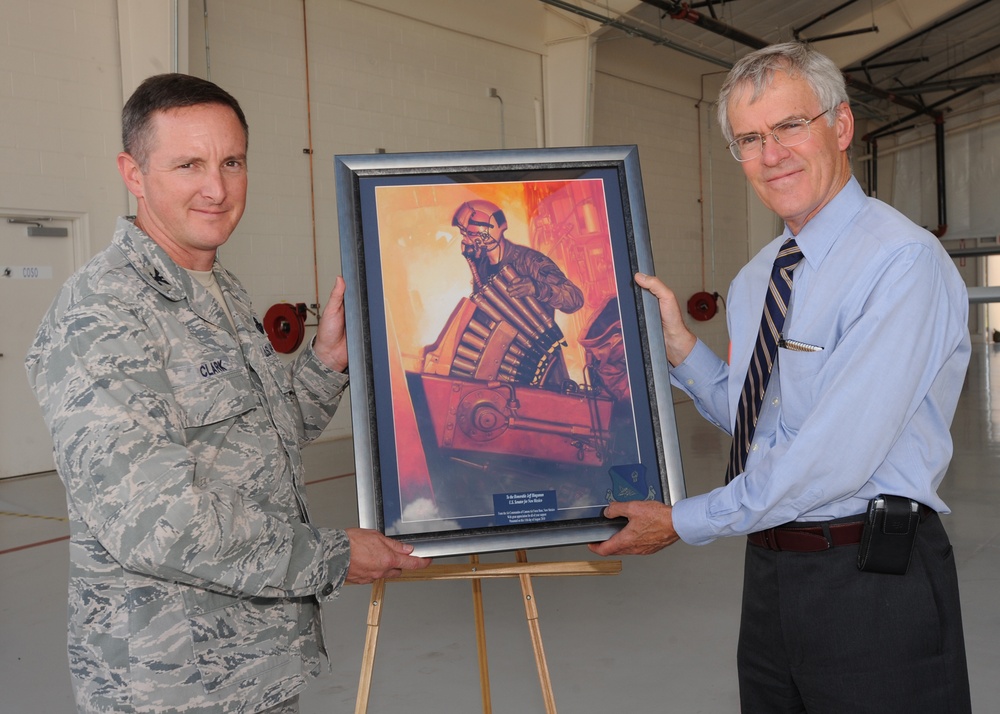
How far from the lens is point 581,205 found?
6.98ft

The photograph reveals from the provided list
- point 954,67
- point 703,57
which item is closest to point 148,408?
point 703,57

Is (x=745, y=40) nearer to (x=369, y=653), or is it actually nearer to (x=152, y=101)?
(x=369, y=653)

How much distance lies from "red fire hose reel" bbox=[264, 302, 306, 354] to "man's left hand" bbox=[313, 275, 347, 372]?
6.48 metres

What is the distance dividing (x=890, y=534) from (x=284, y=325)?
7.48 m

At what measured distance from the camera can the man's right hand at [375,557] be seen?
5.71 ft

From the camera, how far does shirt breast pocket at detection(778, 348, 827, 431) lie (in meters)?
1.61

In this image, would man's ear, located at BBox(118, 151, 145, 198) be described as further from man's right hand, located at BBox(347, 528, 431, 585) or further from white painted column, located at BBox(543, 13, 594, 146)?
white painted column, located at BBox(543, 13, 594, 146)

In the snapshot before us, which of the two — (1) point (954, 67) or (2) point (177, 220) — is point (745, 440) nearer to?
(2) point (177, 220)

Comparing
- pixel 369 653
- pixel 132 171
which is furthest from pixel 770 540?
pixel 132 171

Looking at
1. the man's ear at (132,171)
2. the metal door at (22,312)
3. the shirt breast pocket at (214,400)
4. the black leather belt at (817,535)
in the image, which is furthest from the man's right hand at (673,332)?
the metal door at (22,312)

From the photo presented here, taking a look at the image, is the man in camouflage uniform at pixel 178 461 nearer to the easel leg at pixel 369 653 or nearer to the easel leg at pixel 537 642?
the easel leg at pixel 369 653

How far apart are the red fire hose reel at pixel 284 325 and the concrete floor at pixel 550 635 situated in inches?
122

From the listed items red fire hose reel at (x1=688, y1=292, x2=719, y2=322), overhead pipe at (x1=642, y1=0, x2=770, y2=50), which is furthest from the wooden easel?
red fire hose reel at (x1=688, y1=292, x2=719, y2=322)

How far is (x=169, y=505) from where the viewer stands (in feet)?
4.47
